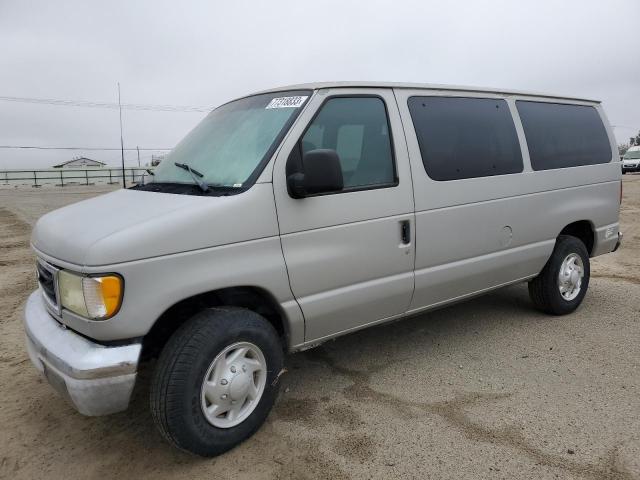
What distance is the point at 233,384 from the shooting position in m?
2.84

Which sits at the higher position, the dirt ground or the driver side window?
the driver side window

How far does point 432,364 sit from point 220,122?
7.92ft

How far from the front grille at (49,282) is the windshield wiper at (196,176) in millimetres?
888

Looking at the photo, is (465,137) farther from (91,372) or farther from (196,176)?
(91,372)

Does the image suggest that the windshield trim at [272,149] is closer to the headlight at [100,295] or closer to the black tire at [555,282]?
the headlight at [100,295]

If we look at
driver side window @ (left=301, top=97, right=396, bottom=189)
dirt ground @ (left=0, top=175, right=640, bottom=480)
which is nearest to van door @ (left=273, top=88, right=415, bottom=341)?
driver side window @ (left=301, top=97, right=396, bottom=189)

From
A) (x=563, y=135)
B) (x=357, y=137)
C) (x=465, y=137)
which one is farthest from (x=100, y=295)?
(x=563, y=135)

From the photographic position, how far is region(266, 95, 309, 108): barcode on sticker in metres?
3.22

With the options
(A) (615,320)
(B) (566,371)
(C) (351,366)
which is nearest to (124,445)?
(C) (351,366)

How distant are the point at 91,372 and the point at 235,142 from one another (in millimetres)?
1609

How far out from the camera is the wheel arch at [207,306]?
9.34ft

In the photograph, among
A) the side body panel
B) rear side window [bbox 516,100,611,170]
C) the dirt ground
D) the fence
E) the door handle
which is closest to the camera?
the dirt ground

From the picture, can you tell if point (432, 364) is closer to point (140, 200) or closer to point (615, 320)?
point (615, 320)

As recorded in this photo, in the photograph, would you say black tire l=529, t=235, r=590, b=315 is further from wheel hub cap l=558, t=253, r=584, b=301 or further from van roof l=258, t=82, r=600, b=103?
van roof l=258, t=82, r=600, b=103
